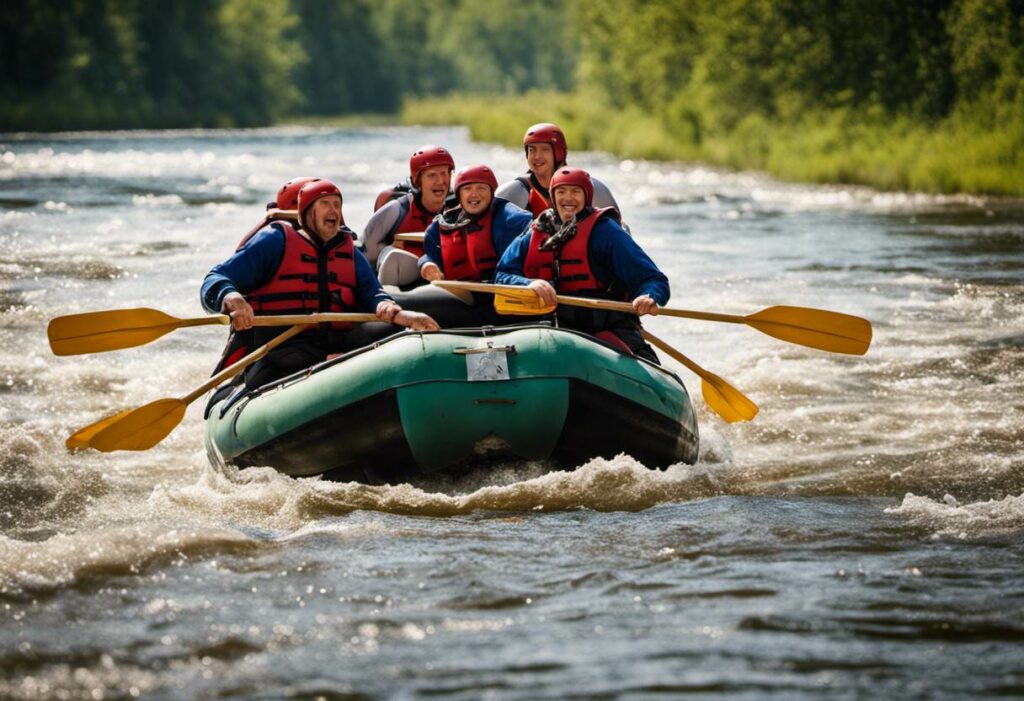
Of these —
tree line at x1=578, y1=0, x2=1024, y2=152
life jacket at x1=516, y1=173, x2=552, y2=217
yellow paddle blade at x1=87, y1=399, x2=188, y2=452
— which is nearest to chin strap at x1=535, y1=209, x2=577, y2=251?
life jacket at x1=516, y1=173, x2=552, y2=217

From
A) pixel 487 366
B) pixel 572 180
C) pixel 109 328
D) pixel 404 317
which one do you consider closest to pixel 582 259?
pixel 572 180

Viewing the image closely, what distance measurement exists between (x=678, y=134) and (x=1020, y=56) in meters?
10.3

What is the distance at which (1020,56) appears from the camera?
1961 cm

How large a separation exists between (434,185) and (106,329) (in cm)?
205

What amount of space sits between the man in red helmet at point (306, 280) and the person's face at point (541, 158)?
1476 mm

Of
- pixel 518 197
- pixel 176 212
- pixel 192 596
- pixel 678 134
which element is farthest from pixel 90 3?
pixel 192 596

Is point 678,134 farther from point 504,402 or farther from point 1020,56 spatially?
point 504,402

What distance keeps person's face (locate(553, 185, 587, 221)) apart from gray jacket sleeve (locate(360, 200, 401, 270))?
172 centimetres

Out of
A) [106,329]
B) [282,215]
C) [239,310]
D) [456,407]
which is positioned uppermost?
[282,215]

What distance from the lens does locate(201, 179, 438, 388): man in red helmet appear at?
6.52 metres

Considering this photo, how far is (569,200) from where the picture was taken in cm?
659

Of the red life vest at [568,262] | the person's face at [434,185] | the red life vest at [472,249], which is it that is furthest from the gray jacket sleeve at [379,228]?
the red life vest at [568,262]

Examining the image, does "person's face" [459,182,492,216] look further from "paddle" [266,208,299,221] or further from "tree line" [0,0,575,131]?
"tree line" [0,0,575,131]

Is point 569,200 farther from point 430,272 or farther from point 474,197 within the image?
point 430,272
